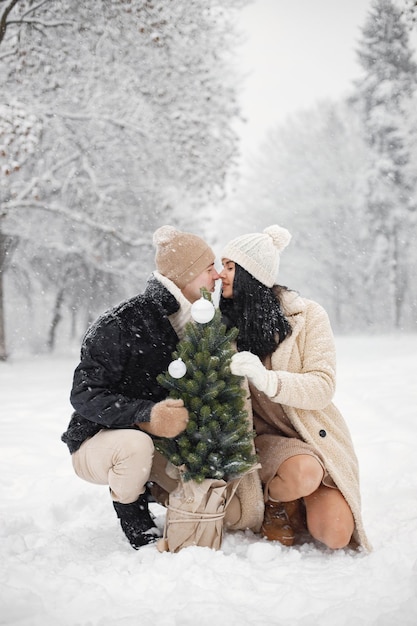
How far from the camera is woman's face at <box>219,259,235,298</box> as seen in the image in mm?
3713

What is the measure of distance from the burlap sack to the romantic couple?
0.23 meters

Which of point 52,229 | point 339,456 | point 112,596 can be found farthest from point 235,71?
point 112,596

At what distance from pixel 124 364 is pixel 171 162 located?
12.2 metres

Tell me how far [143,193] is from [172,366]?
48.7 feet

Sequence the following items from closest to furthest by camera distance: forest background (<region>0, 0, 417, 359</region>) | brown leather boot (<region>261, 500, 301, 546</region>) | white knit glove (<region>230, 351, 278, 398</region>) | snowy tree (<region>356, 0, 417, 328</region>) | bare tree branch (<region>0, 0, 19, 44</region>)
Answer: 1. white knit glove (<region>230, 351, 278, 398</region>)
2. brown leather boot (<region>261, 500, 301, 546</region>)
3. bare tree branch (<region>0, 0, 19, 44</region>)
4. forest background (<region>0, 0, 417, 359</region>)
5. snowy tree (<region>356, 0, 417, 328</region>)

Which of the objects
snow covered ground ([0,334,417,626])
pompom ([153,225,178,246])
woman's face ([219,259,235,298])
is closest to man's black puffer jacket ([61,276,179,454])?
pompom ([153,225,178,246])

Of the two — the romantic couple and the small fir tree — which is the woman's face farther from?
the small fir tree

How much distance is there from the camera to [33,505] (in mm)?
4320

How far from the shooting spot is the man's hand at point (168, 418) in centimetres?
313

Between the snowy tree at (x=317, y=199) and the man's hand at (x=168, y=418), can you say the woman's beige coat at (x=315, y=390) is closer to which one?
the man's hand at (x=168, y=418)

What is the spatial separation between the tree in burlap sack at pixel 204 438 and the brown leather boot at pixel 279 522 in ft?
1.17

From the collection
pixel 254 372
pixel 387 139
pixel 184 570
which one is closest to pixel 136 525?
pixel 184 570

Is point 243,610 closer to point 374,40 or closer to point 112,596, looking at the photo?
point 112,596

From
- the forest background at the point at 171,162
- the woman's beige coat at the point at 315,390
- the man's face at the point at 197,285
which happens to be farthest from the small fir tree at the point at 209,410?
the forest background at the point at 171,162
